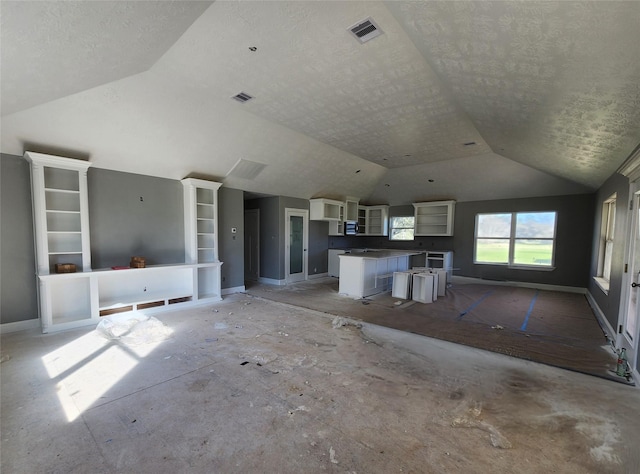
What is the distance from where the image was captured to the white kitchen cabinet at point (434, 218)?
846 cm

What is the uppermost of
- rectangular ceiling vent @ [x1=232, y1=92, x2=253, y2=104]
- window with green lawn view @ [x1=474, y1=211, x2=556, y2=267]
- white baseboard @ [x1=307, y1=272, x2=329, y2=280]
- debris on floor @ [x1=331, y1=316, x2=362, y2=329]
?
rectangular ceiling vent @ [x1=232, y1=92, x2=253, y2=104]

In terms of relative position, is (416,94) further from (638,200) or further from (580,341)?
(580,341)

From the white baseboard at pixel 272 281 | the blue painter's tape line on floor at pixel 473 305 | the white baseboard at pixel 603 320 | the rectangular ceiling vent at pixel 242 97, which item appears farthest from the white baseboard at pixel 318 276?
the white baseboard at pixel 603 320

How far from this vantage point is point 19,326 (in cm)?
388

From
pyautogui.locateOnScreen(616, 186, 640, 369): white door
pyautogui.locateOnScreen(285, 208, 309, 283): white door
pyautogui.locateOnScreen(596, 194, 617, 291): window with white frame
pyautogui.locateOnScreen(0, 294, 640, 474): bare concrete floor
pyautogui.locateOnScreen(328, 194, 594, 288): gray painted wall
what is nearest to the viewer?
pyautogui.locateOnScreen(0, 294, 640, 474): bare concrete floor

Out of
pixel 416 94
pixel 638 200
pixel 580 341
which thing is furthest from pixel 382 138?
pixel 580 341

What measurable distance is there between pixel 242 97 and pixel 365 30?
2.00m

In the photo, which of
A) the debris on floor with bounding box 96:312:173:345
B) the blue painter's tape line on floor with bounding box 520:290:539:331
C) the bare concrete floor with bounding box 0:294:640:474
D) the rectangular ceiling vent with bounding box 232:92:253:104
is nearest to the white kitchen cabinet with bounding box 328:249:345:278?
the blue painter's tape line on floor with bounding box 520:290:539:331

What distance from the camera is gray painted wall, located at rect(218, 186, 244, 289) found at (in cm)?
625

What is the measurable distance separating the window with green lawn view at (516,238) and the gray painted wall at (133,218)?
8.06 m

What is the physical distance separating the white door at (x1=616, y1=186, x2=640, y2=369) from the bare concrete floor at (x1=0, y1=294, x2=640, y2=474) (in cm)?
68

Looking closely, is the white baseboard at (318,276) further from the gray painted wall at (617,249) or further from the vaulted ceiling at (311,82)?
the gray painted wall at (617,249)

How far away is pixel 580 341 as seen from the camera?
3.68 metres

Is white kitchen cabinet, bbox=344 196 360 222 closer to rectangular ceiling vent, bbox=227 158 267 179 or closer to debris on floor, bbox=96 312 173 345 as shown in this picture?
rectangular ceiling vent, bbox=227 158 267 179
